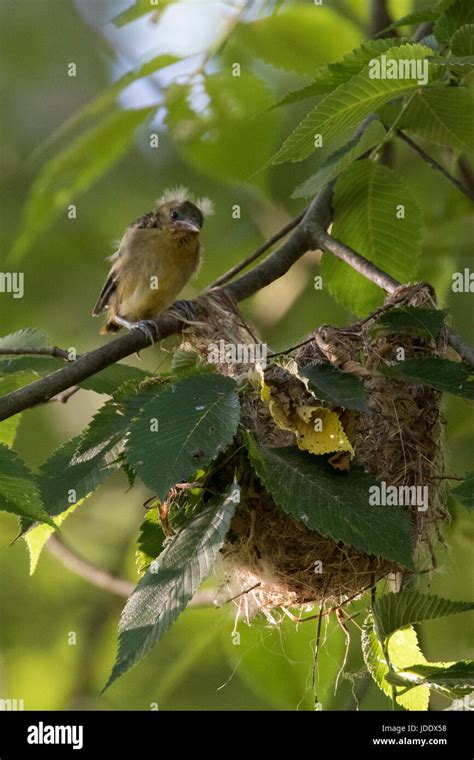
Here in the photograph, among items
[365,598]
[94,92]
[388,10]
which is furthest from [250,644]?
[94,92]

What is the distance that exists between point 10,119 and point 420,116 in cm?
559

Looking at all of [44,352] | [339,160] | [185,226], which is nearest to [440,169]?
[339,160]

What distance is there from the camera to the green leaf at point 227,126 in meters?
4.86

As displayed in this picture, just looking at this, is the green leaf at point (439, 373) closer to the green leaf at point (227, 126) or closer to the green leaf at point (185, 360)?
the green leaf at point (185, 360)

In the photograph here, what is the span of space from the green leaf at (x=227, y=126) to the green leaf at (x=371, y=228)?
30.0 inches

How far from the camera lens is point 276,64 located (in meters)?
5.07

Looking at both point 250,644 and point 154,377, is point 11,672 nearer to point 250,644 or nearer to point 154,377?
point 250,644

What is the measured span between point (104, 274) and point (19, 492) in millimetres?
5040

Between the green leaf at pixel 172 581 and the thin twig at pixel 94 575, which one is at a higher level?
the thin twig at pixel 94 575

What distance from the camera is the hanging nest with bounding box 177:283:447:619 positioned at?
11.3 ft

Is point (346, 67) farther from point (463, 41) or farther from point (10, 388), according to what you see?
point (10, 388)

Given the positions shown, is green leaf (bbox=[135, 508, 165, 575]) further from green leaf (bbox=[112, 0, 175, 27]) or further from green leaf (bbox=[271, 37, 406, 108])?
green leaf (bbox=[112, 0, 175, 27])

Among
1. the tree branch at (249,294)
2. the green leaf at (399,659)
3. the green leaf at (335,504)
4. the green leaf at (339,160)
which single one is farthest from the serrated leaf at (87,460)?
the green leaf at (399,659)

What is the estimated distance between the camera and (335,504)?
8.83 ft
